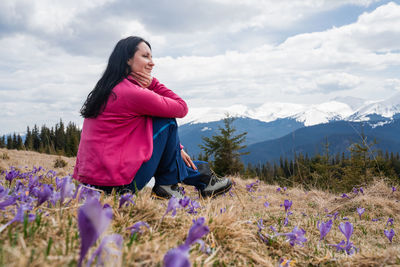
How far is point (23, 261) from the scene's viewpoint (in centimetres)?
82

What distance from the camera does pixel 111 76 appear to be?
3.38 metres

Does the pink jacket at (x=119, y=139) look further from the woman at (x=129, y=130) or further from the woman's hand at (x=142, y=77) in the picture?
the woman's hand at (x=142, y=77)

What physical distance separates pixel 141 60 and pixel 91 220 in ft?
9.52

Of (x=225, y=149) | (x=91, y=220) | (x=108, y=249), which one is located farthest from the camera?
(x=225, y=149)

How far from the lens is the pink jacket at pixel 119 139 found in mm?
3033

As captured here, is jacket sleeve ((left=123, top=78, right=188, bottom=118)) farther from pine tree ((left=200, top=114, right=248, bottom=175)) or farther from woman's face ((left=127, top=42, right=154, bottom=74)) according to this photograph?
pine tree ((left=200, top=114, right=248, bottom=175))

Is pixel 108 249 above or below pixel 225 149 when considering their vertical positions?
above

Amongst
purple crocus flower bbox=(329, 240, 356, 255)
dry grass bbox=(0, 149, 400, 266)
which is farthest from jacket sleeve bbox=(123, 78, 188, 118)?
purple crocus flower bbox=(329, 240, 356, 255)

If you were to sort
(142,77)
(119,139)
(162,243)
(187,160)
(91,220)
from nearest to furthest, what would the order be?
(91,220) → (162,243) → (119,139) → (142,77) → (187,160)

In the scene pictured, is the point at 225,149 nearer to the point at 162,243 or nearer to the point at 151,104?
the point at 151,104

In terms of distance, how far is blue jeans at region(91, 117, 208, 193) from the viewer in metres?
3.31

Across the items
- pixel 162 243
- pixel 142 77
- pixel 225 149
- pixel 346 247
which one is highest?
pixel 142 77

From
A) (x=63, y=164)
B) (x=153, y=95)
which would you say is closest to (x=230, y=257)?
(x=153, y=95)

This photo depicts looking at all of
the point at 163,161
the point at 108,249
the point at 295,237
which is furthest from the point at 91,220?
the point at 163,161
